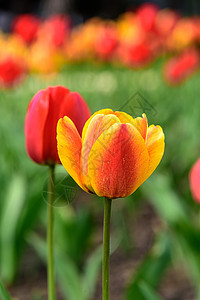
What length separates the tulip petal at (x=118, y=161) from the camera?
496 millimetres

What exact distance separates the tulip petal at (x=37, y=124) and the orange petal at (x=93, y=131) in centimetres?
17

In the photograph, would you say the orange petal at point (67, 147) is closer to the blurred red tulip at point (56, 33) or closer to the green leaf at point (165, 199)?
the green leaf at point (165, 199)

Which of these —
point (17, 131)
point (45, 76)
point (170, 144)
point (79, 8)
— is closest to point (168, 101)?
point (170, 144)

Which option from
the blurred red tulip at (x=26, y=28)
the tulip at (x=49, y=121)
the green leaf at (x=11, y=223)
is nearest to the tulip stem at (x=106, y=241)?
the tulip at (x=49, y=121)

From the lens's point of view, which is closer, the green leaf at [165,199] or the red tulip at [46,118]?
the red tulip at [46,118]

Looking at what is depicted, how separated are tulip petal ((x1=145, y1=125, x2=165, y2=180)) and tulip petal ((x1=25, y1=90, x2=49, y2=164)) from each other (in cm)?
19

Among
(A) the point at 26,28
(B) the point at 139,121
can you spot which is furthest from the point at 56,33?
(B) the point at 139,121

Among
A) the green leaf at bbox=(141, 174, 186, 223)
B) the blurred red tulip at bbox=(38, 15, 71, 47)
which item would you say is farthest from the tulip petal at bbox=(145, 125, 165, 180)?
the blurred red tulip at bbox=(38, 15, 71, 47)

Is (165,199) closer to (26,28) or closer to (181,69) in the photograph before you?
(181,69)

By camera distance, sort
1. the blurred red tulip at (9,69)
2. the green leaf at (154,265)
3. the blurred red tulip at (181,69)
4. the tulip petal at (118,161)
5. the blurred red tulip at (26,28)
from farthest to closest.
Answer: the blurred red tulip at (26,28) < the blurred red tulip at (181,69) < the blurred red tulip at (9,69) < the green leaf at (154,265) < the tulip petal at (118,161)

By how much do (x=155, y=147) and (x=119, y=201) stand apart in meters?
1.75

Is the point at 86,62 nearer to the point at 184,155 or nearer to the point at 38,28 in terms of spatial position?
the point at 38,28

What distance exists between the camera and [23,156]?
216 centimetres

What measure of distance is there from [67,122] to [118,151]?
59 millimetres
